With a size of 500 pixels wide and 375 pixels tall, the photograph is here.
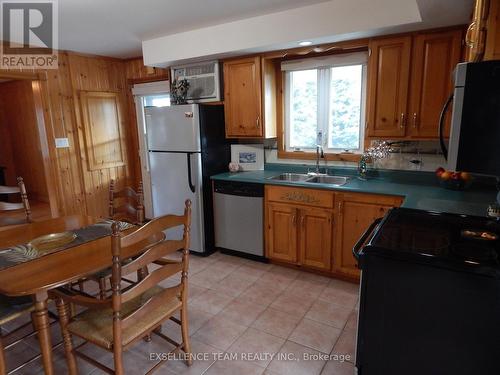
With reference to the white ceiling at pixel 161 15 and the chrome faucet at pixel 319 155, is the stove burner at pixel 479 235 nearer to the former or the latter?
the white ceiling at pixel 161 15

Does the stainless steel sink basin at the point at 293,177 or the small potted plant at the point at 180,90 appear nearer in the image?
the stainless steel sink basin at the point at 293,177

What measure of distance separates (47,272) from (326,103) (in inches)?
108

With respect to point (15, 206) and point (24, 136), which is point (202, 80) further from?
point (24, 136)

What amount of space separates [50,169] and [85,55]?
4.78 ft

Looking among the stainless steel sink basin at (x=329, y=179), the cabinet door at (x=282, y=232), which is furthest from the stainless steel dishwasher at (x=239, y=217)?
the stainless steel sink basin at (x=329, y=179)

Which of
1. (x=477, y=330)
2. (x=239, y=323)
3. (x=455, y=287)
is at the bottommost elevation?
(x=239, y=323)

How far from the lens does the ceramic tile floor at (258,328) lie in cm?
189

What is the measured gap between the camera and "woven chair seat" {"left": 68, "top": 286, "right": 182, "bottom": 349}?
4.91ft

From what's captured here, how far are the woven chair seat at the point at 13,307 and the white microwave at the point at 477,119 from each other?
222 cm

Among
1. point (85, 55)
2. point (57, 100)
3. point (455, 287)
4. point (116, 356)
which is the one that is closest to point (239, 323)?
point (116, 356)

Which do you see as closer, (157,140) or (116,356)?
(116,356)

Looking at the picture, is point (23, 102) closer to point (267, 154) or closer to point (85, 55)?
point (85, 55)

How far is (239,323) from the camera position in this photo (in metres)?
2.29

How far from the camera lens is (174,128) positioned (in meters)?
3.32
